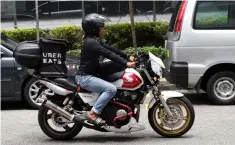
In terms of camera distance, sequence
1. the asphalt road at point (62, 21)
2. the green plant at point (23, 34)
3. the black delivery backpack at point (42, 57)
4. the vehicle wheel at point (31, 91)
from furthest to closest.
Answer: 1. the asphalt road at point (62, 21)
2. the green plant at point (23, 34)
3. the vehicle wheel at point (31, 91)
4. the black delivery backpack at point (42, 57)

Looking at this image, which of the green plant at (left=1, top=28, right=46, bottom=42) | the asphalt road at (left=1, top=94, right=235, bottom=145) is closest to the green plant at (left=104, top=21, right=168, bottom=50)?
the green plant at (left=1, top=28, right=46, bottom=42)

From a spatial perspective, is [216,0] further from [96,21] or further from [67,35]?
[67,35]

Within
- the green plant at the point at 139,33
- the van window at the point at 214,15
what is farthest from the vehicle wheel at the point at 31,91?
the green plant at the point at 139,33

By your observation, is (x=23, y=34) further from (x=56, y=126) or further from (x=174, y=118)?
(x=174, y=118)

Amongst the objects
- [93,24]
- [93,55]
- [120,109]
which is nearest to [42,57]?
[93,55]

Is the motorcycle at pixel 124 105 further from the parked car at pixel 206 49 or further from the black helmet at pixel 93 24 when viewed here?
the parked car at pixel 206 49

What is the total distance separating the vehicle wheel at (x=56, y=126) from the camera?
6.96 m

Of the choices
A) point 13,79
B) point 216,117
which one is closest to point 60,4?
point 13,79

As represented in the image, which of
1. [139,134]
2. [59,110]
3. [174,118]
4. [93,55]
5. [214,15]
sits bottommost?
[139,134]

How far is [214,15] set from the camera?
9.31 m

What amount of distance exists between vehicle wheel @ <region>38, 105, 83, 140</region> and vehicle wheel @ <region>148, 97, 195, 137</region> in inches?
39.8

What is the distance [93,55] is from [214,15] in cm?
335

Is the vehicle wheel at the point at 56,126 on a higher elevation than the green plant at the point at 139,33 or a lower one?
lower

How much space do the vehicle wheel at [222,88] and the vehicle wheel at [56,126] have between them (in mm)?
3181
